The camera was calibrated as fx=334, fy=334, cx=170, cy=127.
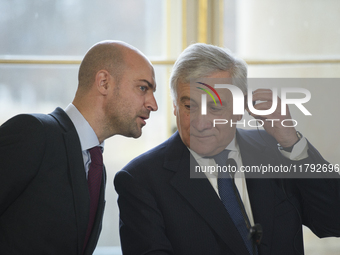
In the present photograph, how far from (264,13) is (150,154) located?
1.42m

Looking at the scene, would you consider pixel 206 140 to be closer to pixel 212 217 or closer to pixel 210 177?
pixel 210 177

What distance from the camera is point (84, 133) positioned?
1515 millimetres

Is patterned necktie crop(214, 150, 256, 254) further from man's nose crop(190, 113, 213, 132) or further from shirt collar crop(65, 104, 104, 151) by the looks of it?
shirt collar crop(65, 104, 104, 151)

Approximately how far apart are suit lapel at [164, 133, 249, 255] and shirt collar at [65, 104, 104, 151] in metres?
0.35

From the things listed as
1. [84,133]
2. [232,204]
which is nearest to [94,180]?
[84,133]

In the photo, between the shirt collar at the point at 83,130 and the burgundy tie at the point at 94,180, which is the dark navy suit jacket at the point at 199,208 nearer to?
the burgundy tie at the point at 94,180

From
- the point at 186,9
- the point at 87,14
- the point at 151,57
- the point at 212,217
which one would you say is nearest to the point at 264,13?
the point at 186,9

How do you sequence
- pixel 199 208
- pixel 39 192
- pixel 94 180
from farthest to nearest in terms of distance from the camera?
1. pixel 94 180
2. pixel 199 208
3. pixel 39 192

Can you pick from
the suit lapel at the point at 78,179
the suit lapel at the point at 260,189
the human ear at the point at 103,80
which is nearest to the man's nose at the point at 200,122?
the suit lapel at the point at 260,189

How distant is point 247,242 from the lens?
138 centimetres

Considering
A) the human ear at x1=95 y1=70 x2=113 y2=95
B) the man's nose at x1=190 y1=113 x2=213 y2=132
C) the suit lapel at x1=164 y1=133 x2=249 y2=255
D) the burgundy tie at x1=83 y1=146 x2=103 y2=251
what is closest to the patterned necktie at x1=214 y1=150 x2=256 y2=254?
the suit lapel at x1=164 y1=133 x2=249 y2=255

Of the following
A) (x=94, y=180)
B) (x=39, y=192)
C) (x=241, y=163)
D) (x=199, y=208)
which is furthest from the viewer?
(x=241, y=163)

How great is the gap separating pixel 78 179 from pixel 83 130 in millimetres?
246

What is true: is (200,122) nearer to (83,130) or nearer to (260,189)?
(260,189)
